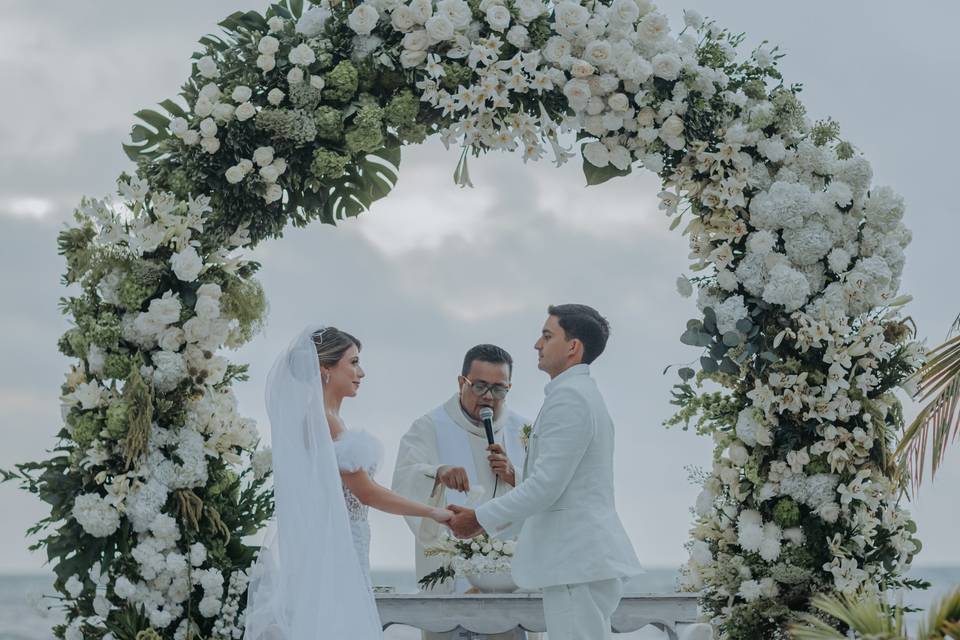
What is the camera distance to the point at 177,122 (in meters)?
5.89

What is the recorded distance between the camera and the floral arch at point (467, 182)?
18.1 ft

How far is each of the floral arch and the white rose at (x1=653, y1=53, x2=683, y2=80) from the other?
0.09 feet

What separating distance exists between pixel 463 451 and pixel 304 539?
2498 millimetres

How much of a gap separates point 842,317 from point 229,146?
129 inches

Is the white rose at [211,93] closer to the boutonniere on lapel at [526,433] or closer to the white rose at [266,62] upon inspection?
the white rose at [266,62]

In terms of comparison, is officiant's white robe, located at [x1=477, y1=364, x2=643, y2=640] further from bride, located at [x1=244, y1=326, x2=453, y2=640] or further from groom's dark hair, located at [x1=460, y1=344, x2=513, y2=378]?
groom's dark hair, located at [x1=460, y1=344, x2=513, y2=378]

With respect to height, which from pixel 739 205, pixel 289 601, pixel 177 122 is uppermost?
pixel 177 122

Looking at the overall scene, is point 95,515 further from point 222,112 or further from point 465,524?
point 222,112

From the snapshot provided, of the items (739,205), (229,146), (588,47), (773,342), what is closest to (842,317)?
(773,342)

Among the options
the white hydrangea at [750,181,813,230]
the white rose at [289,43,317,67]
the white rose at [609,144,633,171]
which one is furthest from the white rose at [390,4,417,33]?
the white hydrangea at [750,181,813,230]

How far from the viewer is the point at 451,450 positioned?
797cm

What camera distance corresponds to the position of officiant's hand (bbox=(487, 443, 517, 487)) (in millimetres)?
6754

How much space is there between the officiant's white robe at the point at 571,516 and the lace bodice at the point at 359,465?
2.38ft

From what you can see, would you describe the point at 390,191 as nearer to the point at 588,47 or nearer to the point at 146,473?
the point at 588,47
